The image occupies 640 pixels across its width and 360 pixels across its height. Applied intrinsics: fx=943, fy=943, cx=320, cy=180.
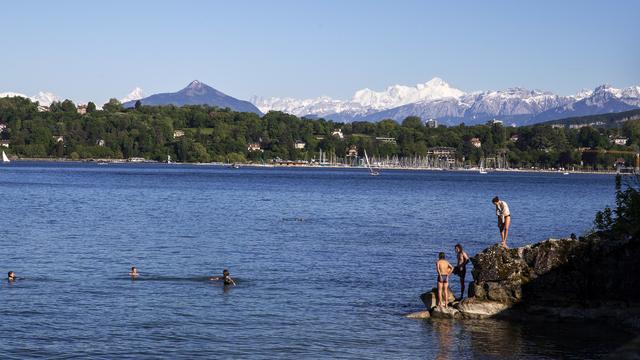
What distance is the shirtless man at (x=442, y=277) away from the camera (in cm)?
3008

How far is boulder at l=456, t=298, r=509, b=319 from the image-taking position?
1193 inches

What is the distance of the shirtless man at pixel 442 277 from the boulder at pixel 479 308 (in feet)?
1.81

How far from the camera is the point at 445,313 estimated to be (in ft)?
99.4

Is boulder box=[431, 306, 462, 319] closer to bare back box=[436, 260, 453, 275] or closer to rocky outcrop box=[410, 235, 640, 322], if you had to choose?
rocky outcrop box=[410, 235, 640, 322]

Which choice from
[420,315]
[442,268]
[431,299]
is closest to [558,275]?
[442,268]

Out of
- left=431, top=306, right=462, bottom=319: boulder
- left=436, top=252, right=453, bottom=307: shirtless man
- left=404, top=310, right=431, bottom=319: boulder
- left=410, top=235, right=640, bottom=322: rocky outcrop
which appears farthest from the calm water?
left=436, top=252, right=453, bottom=307: shirtless man

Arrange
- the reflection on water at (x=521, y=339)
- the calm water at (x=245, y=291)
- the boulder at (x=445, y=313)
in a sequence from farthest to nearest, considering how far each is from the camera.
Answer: the boulder at (x=445, y=313), the calm water at (x=245, y=291), the reflection on water at (x=521, y=339)

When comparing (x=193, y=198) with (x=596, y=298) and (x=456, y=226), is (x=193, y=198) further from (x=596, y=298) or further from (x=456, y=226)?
(x=596, y=298)

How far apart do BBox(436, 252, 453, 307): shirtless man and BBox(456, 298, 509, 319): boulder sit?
551 mm

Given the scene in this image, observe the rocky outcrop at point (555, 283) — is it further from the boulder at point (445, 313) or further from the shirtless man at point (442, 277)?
the shirtless man at point (442, 277)

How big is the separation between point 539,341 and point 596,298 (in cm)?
400

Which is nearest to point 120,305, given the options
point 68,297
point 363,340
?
point 68,297

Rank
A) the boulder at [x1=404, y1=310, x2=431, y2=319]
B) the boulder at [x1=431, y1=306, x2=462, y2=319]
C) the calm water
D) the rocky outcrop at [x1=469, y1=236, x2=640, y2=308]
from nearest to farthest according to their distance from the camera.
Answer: the calm water, the rocky outcrop at [x1=469, y1=236, x2=640, y2=308], the boulder at [x1=431, y1=306, x2=462, y2=319], the boulder at [x1=404, y1=310, x2=431, y2=319]

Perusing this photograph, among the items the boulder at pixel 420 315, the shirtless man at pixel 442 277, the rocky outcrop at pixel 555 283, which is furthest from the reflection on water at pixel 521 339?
the shirtless man at pixel 442 277
